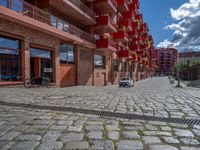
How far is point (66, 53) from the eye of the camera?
22.9 metres

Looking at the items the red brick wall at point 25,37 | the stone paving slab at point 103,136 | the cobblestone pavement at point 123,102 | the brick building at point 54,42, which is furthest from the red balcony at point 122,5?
the stone paving slab at point 103,136

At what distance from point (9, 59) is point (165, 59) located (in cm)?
16199

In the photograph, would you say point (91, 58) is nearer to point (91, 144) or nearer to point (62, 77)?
point (62, 77)

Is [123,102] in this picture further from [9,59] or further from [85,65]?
[85,65]

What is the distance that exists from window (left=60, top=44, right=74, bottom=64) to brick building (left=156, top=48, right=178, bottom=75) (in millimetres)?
149086

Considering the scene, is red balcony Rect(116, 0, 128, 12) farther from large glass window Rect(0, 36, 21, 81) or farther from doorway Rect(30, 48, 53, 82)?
large glass window Rect(0, 36, 21, 81)

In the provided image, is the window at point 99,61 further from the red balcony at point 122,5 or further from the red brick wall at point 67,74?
the red balcony at point 122,5

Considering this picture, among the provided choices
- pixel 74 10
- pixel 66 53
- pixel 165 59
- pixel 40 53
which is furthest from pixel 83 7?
pixel 165 59

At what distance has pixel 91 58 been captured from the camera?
2864cm

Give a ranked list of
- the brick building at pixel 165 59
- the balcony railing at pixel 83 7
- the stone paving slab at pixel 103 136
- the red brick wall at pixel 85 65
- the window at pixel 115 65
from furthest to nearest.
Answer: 1. the brick building at pixel 165 59
2. the window at pixel 115 65
3. the red brick wall at pixel 85 65
4. the balcony railing at pixel 83 7
5. the stone paving slab at pixel 103 136

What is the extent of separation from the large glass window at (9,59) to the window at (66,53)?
247 inches

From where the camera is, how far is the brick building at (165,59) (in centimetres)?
16625

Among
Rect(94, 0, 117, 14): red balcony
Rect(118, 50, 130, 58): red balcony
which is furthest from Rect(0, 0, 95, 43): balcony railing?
Rect(118, 50, 130, 58): red balcony

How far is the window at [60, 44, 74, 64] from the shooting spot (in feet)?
72.6
